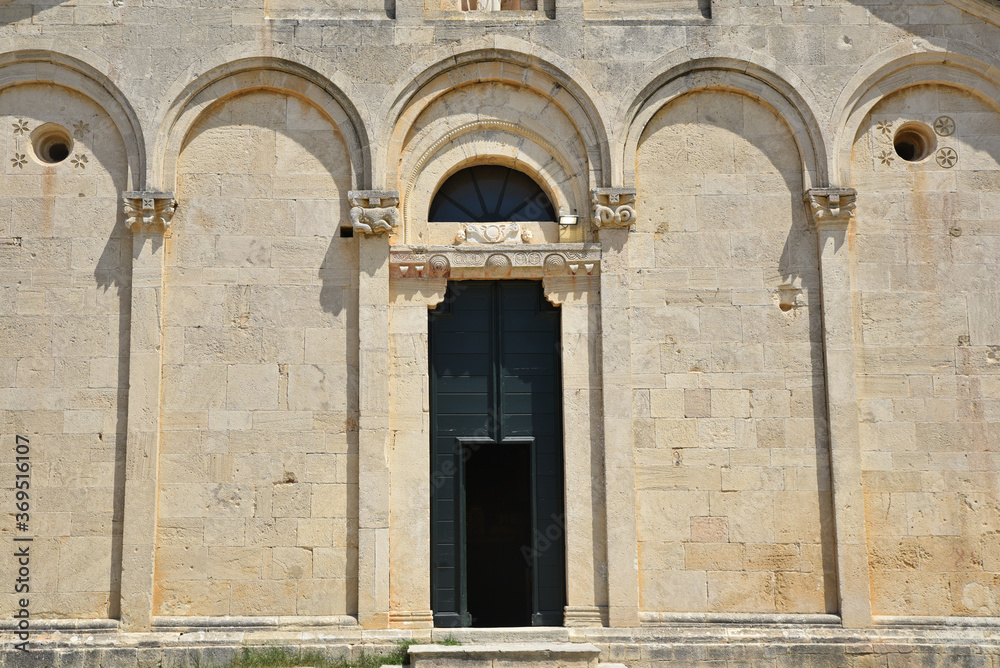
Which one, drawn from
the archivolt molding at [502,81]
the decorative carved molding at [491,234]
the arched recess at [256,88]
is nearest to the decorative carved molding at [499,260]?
the decorative carved molding at [491,234]

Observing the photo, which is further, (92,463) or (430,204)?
(430,204)

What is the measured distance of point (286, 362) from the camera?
491 inches

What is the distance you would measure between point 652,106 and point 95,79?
709cm

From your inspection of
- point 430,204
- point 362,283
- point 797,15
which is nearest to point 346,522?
point 362,283

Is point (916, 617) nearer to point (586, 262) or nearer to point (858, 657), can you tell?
point (858, 657)

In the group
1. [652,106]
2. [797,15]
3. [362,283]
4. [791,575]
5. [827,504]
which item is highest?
[797,15]

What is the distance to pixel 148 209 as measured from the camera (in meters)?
12.5

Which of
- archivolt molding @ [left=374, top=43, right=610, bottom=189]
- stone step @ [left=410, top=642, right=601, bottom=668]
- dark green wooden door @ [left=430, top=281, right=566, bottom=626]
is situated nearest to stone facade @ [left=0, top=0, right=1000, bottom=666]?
archivolt molding @ [left=374, top=43, right=610, bottom=189]

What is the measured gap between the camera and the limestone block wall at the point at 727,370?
12.3 metres

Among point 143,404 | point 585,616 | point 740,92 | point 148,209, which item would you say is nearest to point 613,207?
point 740,92

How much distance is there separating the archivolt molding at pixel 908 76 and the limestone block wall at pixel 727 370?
2.38 ft

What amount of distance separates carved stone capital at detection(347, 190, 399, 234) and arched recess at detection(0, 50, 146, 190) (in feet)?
9.16

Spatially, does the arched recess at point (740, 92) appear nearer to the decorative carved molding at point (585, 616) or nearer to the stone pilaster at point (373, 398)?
the stone pilaster at point (373, 398)

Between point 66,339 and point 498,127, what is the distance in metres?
5.98
